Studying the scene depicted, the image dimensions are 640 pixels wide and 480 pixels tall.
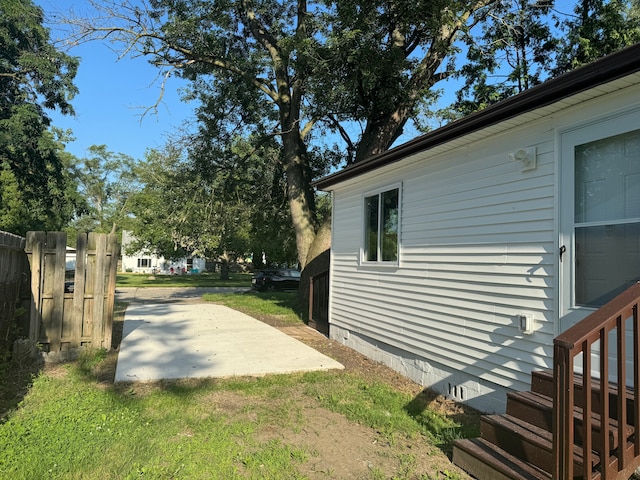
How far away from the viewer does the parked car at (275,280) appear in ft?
76.3

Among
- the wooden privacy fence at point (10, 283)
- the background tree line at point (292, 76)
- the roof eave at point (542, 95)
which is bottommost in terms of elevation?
the wooden privacy fence at point (10, 283)

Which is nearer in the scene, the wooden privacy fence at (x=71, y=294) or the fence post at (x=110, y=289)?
the wooden privacy fence at (x=71, y=294)

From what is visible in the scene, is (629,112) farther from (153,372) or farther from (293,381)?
(153,372)

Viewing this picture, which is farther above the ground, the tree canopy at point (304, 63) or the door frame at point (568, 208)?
the tree canopy at point (304, 63)

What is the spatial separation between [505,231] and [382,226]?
2.61 m

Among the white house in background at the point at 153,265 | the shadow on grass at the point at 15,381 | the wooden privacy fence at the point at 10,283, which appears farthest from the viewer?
the white house in background at the point at 153,265

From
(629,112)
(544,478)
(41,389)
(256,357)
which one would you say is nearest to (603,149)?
(629,112)

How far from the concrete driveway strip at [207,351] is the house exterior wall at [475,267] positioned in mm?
1347

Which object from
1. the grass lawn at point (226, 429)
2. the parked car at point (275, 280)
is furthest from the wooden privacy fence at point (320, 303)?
the parked car at point (275, 280)

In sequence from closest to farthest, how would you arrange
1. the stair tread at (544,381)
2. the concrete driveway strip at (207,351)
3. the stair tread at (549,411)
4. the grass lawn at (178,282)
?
the stair tread at (549,411)
the stair tread at (544,381)
the concrete driveway strip at (207,351)
the grass lawn at (178,282)

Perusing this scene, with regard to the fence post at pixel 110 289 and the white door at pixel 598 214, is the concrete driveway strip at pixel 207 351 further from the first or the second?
the white door at pixel 598 214

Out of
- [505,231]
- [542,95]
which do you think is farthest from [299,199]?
[542,95]

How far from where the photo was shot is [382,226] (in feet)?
22.2

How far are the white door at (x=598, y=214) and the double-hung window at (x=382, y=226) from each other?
9.35ft
